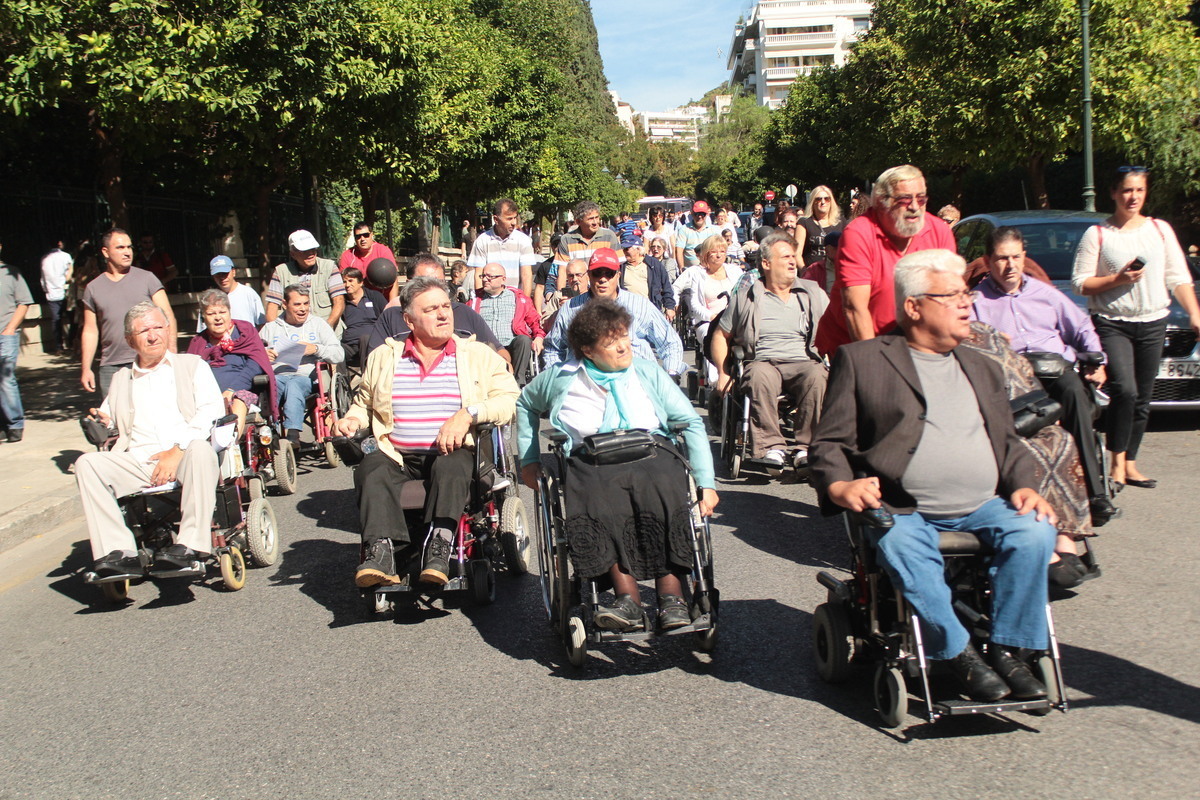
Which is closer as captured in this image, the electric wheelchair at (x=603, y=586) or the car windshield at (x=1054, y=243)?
the electric wheelchair at (x=603, y=586)

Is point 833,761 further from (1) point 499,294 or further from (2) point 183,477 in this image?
(1) point 499,294

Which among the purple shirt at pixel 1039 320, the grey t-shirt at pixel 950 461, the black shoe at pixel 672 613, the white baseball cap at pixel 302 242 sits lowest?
the black shoe at pixel 672 613

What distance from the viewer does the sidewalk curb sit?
7.73 meters

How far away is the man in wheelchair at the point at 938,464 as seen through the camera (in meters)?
3.79

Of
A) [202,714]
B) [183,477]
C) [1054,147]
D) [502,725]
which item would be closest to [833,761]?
[502,725]

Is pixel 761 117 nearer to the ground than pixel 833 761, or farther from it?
farther from it

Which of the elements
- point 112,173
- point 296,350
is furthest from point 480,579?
point 112,173

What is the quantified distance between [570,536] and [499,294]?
602cm

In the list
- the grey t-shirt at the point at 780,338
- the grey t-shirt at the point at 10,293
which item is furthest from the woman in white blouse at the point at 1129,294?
the grey t-shirt at the point at 10,293

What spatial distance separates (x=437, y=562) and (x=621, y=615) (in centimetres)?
130

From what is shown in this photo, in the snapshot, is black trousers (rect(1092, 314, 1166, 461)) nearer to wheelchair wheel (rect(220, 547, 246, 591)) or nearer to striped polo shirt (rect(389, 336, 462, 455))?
striped polo shirt (rect(389, 336, 462, 455))

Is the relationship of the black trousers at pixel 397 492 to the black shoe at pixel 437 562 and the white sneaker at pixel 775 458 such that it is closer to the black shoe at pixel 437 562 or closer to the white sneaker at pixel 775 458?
the black shoe at pixel 437 562

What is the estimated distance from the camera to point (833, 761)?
3781 mm

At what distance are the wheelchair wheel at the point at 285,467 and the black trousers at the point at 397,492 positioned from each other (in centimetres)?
330
